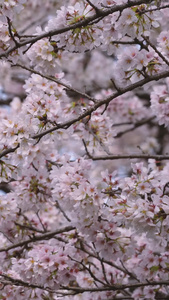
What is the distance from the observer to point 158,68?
121 inches

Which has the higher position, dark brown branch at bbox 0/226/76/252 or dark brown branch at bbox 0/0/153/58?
dark brown branch at bbox 0/0/153/58

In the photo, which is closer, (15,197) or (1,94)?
(15,197)

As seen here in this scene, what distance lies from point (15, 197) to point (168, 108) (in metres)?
1.35

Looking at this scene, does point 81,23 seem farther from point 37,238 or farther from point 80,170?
point 37,238

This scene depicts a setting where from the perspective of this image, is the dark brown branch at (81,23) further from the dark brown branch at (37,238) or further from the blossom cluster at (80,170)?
the dark brown branch at (37,238)

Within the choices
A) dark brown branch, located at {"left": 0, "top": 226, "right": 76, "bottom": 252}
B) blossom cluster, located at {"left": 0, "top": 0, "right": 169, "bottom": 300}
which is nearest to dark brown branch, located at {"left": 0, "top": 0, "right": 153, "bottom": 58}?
blossom cluster, located at {"left": 0, "top": 0, "right": 169, "bottom": 300}

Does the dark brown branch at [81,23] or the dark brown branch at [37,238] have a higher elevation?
the dark brown branch at [81,23]

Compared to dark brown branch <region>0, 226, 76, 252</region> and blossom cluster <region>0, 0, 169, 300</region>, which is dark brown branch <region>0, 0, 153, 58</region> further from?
dark brown branch <region>0, 226, 76, 252</region>

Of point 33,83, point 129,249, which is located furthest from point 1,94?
point 129,249

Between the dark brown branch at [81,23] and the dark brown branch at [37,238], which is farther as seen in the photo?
the dark brown branch at [37,238]

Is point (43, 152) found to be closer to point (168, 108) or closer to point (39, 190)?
point (39, 190)

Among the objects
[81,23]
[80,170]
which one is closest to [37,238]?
[80,170]

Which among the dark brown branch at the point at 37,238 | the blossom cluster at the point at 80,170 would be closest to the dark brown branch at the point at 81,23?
the blossom cluster at the point at 80,170

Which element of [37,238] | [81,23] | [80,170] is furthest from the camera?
[37,238]
